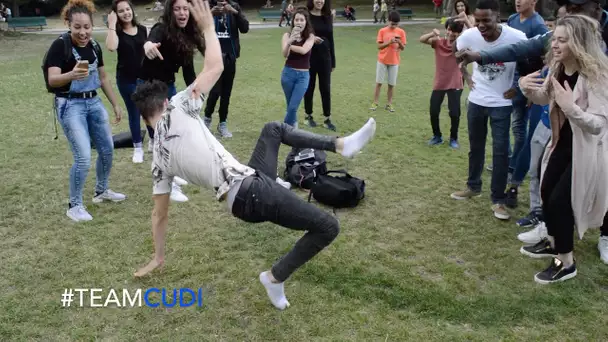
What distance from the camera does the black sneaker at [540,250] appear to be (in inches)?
177

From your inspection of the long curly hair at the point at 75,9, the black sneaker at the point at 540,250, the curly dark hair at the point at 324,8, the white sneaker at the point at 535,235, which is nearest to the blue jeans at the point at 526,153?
the white sneaker at the point at 535,235

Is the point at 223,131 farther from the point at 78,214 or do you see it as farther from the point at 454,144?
the point at 454,144

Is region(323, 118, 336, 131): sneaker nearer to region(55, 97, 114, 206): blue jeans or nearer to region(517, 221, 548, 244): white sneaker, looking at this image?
region(55, 97, 114, 206): blue jeans

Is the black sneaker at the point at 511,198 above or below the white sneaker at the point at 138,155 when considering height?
below


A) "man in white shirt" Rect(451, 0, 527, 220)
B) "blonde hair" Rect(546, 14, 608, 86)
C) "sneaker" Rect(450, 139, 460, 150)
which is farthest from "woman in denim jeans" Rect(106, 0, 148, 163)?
"blonde hair" Rect(546, 14, 608, 86)

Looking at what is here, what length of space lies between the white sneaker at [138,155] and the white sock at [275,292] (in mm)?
3866

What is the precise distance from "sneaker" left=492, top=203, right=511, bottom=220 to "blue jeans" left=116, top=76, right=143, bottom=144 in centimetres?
435

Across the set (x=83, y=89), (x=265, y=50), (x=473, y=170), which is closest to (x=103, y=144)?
(x=83, y=89)

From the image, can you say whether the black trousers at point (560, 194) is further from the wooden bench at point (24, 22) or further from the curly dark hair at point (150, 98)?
the wooden bench at point (24, 22)

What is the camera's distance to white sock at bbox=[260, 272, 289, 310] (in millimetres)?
3625

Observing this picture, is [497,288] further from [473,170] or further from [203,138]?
[203,138]

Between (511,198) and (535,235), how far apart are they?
86cm

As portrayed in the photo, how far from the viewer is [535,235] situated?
477 cm

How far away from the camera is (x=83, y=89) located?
494 centimetres
